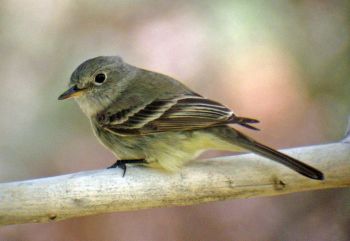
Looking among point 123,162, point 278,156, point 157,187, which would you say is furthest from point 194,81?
point 278,156

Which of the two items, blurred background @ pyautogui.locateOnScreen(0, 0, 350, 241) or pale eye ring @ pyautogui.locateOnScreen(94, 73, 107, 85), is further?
blurred background @ pyautogui.locateOnScreen(0, 0, 350, 241)

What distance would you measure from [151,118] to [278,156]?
790mm

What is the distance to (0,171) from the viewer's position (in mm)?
5559

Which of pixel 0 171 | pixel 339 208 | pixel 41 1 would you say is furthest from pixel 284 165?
A: pixel 41 1

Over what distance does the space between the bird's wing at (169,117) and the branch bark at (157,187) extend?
23 cm

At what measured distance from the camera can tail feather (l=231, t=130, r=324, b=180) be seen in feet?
10.5

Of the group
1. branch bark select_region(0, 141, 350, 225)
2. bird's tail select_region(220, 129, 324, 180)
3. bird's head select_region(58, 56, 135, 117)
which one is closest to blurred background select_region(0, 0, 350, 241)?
bird's head select_region(58, 56, 135, 117)

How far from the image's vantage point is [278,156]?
3.30m

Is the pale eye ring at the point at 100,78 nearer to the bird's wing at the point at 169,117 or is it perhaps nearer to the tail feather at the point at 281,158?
the bird's wing at the point at 169,117

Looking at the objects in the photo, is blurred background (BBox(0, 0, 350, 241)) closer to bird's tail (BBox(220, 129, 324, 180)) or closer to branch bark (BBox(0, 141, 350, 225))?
branch bark (BBox(0, 141, 350, 225))

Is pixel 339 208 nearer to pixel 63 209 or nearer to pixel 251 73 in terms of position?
pixel 251 73

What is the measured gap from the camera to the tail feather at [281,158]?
3.20 meters

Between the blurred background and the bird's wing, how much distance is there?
1482 millimetres

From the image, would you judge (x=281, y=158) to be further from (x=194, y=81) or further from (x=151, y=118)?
(x=194, y=81)
